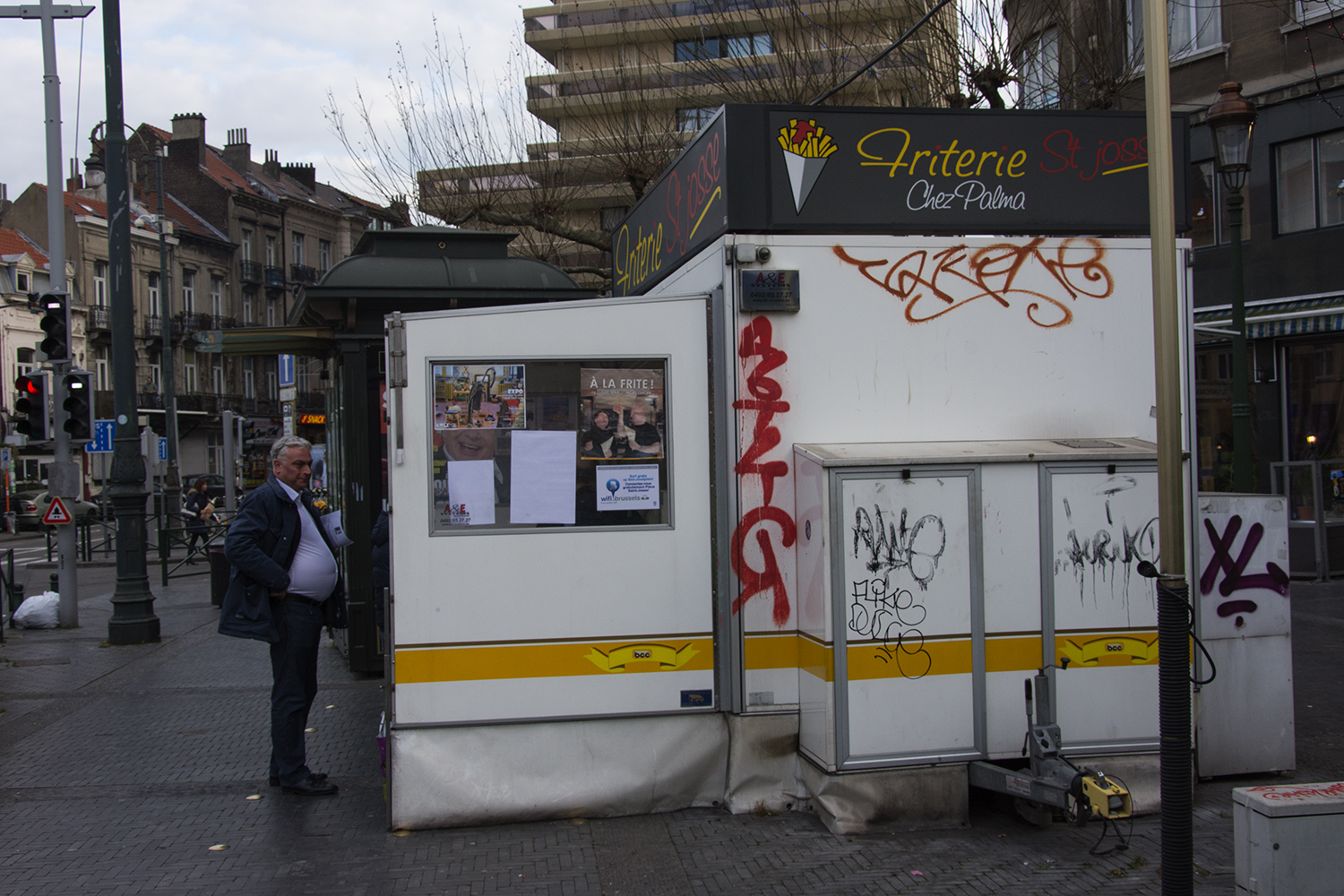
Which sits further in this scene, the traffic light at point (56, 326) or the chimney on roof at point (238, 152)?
the chimney on roof at point (238, 152)

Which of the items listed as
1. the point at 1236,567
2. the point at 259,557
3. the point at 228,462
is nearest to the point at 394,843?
the point at 259,557

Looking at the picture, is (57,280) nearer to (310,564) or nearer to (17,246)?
(310,564)

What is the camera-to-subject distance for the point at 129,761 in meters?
6.45

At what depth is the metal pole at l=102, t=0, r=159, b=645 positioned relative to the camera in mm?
10906

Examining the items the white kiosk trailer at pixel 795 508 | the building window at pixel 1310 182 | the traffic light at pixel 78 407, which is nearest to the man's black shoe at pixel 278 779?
the white kiosk trailer at pixel 795 508

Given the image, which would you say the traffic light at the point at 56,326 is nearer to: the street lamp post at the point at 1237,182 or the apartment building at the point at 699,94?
the apartment building at the point at 699,94

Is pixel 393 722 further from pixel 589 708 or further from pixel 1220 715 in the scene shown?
pixel 1220 715

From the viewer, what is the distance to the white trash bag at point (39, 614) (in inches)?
475

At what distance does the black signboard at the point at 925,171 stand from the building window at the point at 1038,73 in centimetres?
759

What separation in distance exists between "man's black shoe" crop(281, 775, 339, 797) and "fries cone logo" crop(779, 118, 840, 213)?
154 inches

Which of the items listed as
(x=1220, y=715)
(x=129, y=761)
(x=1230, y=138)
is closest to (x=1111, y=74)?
(x=1230, y=138)

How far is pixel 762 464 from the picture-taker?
534 centimetres

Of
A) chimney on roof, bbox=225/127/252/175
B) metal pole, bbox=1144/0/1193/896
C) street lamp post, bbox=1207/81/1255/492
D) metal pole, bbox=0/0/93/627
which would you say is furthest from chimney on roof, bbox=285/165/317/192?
metal pole, bbox=1144/0/1193/896

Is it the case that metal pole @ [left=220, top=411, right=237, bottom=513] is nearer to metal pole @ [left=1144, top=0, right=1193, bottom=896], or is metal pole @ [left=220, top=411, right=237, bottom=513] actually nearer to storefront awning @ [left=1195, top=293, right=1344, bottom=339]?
storefront awning @ [left=1195, top=293, right=1344, bottom=339]
